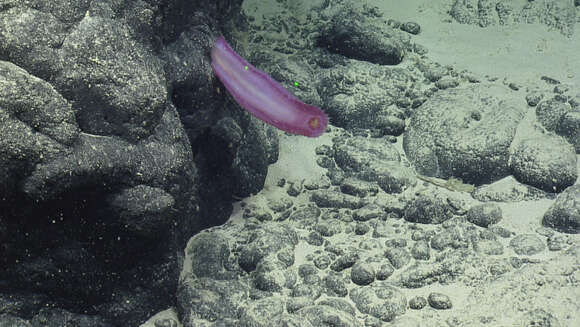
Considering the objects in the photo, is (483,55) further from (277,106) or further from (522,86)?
(277,106)

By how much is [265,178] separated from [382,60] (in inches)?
93.6

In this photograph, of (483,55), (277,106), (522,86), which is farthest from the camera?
(483,55)

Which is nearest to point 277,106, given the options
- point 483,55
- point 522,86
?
point 522,86

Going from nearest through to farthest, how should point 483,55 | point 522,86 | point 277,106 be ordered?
point 277,106
point 522,86
point 483,55

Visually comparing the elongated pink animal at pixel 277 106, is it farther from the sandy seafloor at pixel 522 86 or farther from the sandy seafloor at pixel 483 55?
the sandy seafloor at pixel 483 55

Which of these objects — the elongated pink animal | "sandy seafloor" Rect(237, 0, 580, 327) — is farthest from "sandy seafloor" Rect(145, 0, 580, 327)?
the elongated pink animal

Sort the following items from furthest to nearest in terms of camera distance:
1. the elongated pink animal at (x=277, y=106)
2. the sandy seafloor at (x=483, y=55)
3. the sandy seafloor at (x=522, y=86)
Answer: the sandy seafloor at (x=483, y=55), the sandy seafloor at (x=522, y=86), the elongated pink animal at (x=277, y=106)

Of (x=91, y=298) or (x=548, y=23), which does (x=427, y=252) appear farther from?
(x=548, y=23)

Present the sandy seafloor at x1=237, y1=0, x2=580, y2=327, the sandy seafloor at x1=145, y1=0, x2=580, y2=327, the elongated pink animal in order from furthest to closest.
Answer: the sandy seafloor at x1=237, y1=0, x2=580, y2=327 < the sandy seafloor at x1=145, y1=0, x2=580, y2=327 < the elongated pink animal

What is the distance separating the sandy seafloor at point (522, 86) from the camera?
3.14 meters

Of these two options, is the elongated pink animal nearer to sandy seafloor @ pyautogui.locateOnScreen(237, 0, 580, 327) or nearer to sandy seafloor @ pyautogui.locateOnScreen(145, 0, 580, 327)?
sandy seafloor @ pyautogui.locateOnScreen(145, 0, 580, 327)

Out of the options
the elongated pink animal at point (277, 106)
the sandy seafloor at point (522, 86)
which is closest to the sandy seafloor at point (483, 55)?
the sandy seafloor at point (522, 86)

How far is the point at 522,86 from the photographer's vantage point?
18.9 ft

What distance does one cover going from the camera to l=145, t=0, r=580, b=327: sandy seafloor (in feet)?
10.3
